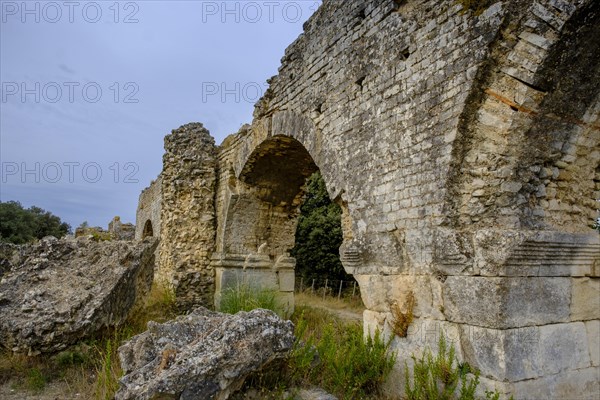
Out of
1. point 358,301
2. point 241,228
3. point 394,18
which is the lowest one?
point 358,301

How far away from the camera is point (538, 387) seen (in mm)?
3402

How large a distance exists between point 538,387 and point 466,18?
2.97m

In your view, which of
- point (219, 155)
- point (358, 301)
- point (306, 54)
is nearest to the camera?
point (306, 54)

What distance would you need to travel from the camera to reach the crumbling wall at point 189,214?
9.31m

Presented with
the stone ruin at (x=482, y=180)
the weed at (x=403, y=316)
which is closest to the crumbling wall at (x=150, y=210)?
the stone ruin at (x=482, y=180)

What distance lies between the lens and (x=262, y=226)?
9.38 meters

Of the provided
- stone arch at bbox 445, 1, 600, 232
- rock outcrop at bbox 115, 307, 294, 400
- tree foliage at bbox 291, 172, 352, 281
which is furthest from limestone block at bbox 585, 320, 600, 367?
tree foliage at bbox 291, 172, 352, 281

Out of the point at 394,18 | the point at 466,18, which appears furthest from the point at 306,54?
the point at 466,18

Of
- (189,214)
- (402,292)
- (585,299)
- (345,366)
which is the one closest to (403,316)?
(402,292)

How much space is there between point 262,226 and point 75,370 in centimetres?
510

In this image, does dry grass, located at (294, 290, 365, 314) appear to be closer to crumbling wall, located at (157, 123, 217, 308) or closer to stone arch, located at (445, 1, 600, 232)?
crumbling wall, located at (157, 123, 217, 308)

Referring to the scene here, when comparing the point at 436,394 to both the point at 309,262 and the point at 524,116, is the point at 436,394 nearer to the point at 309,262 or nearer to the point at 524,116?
the point at 524,116

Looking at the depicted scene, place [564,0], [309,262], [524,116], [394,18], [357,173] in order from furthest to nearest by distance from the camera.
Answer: [309,262] < [357,173] < [394,18] < [524,116] < [564,0]

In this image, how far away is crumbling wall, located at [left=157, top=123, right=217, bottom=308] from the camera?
30.6 feet
